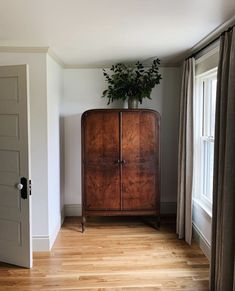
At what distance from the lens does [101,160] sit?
13.8ft

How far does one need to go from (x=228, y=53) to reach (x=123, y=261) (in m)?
2.36

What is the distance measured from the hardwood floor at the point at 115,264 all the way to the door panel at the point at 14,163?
247 mm

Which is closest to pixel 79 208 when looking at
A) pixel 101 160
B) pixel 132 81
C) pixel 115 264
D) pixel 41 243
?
pixel 101 160

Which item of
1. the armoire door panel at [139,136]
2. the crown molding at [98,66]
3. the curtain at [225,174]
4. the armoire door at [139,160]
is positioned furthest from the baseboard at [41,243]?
the crown molding at [98,66]

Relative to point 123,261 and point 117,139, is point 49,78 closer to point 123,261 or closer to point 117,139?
point 117,139

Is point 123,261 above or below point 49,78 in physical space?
below

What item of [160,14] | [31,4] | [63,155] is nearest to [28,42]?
[31,4]

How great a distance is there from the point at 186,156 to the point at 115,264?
1540 millimetres

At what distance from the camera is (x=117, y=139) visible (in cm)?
418

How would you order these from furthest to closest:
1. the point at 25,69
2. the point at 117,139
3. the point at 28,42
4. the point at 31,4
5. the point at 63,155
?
the point at 63,155 < the point at 117,139 < the point at 28,42 < the point at 25,69 < the point at 31,4

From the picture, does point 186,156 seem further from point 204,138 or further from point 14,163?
point 14,163

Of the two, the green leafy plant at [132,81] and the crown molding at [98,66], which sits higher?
the crown molding at [98,66]

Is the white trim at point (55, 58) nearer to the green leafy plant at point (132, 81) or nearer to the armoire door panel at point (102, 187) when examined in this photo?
the green leafy plant at point (132, 81)

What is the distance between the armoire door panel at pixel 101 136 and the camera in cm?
416
